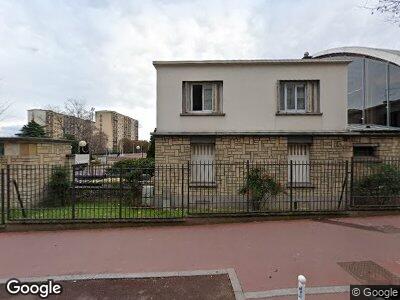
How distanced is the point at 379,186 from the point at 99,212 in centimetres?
944

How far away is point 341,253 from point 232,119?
23.4 ft

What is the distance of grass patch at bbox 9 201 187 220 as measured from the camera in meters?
8.84

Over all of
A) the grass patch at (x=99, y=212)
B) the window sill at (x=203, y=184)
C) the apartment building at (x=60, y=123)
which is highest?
the apartment building at (x=60, y=123)

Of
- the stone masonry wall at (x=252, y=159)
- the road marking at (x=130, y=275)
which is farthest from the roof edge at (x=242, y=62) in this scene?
the road marking at (x=130, y=275)

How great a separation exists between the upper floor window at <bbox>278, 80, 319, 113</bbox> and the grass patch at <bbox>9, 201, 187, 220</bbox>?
637 centimetres

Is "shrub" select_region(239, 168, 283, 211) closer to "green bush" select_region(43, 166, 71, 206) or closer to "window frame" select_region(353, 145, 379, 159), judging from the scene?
"window frame" select_region(353, 145, 379, 159)

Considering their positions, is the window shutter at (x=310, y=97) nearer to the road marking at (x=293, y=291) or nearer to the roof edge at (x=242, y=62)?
the roof edge at (x=242, y=62)

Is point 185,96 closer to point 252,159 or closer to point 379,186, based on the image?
point 252,159

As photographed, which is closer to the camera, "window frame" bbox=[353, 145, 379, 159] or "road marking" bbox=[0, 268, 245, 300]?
"road marking" bbox=[0, 268, 245, 300]

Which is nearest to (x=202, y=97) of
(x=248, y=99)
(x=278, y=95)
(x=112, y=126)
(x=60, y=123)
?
(x=248, y=99)

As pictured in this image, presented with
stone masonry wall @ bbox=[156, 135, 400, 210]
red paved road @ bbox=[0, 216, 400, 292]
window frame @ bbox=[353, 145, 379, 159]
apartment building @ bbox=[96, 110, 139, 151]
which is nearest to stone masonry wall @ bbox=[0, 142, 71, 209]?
red paved road @ bbox=[0, 216, 400, 292]

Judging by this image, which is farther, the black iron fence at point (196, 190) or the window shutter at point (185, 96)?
the window shutter at point (185, 96)

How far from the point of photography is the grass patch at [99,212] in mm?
8844

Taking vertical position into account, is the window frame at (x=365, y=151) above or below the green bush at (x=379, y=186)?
above
